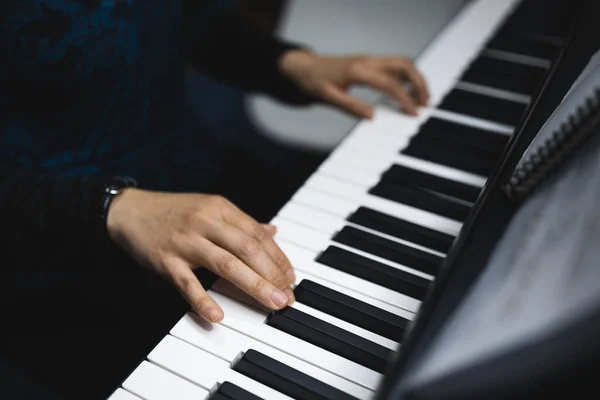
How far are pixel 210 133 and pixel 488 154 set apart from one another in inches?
21.4

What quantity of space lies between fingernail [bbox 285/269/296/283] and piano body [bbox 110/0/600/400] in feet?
0.04

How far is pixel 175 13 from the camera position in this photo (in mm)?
987

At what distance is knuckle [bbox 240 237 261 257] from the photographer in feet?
2.14

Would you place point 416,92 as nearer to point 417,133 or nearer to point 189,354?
point 417,133

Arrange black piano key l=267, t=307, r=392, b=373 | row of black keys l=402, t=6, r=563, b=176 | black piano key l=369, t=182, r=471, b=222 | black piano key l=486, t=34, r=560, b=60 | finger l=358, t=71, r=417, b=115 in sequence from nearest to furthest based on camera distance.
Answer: black piano key l=267, t=307, r=392, b=373
black piano key l=369, t=182, r=471, b=222
row of black keys l=402, t=6, r=563, b=176
finger l=358, t=71, r=417, b=115
black piano key l=486, t=34, r=560, b=60

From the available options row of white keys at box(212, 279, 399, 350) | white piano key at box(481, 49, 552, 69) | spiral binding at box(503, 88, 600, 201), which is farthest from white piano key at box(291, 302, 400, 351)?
white piano key at box(481, 49, 552, 69)

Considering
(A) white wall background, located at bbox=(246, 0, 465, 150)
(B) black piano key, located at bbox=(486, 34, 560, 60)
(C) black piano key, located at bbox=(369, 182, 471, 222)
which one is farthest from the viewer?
(A) white wall background, located at bbox=(246, 0, 465, 150)

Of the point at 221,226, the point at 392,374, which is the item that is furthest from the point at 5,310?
the point at 392,374

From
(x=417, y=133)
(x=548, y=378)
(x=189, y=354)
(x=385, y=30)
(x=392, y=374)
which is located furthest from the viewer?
(x=385, y=30)

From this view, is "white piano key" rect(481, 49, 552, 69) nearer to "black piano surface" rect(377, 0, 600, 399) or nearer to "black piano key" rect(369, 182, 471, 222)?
"black piano surface" rect(377, 0, 600, 399)

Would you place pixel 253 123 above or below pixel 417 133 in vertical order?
above

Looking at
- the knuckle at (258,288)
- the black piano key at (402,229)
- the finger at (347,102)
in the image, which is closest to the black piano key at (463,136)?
the finger at (347,102)

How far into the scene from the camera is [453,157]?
2.94 feet

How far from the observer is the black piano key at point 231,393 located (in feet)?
1.81
